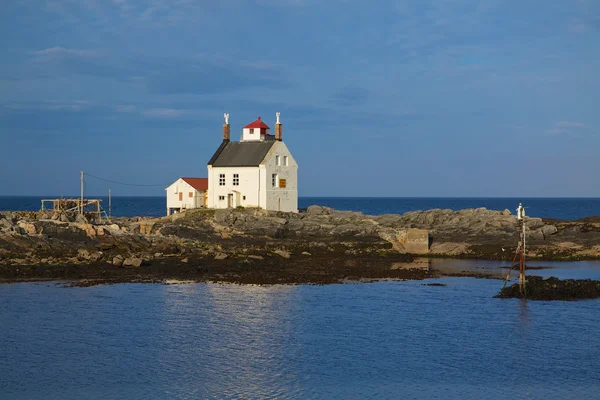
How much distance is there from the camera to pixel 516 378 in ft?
61.2

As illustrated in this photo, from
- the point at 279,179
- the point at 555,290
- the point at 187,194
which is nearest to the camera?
the point at 555,290

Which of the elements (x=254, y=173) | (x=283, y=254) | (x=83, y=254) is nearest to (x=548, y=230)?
(x=283, y=254)

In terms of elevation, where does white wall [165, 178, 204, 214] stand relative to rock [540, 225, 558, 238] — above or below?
above

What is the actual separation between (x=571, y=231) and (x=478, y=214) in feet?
26.8

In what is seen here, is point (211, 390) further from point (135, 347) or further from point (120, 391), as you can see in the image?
point (135, 347)

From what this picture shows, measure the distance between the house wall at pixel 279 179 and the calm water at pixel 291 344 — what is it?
98.3 feet

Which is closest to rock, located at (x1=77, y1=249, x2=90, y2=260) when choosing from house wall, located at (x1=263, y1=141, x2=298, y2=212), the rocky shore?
the rocky shore

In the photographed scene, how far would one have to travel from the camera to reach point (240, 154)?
64.0 m

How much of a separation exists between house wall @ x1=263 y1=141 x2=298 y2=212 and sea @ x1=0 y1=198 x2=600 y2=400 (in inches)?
1157

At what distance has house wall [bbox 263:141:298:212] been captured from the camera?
203 ft

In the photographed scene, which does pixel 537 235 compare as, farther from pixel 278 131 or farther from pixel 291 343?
pixel 291 343

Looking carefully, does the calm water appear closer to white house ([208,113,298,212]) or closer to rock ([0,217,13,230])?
rock ([0,217,13,230])

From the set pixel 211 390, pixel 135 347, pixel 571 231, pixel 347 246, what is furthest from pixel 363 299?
pixel 571 231

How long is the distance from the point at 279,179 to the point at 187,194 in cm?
922
